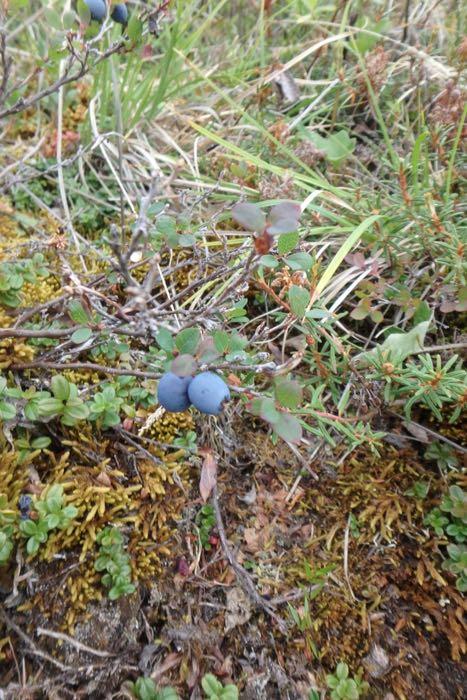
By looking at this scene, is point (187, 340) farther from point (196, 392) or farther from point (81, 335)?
point (81, 335)

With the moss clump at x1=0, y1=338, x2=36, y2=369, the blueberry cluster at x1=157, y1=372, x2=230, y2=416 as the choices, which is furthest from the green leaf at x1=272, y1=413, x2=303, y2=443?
the moss clump at x1=0, y1=338, x2=36, y2=369

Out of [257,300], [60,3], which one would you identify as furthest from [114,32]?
[257,300]

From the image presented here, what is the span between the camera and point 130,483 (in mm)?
1780

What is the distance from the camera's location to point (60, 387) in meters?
1.64

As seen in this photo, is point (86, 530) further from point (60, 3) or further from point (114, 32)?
point (60, 3)

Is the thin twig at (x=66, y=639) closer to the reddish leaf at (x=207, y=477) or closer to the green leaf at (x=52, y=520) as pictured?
the green leaf at (x=52, y=520)

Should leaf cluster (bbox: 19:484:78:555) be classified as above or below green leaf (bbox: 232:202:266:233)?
below

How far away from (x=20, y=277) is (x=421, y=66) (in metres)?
2.19

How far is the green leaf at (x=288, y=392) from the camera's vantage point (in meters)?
1.22

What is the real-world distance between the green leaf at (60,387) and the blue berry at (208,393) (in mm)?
579

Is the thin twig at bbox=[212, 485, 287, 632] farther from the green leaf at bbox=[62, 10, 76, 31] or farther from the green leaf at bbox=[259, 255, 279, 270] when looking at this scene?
the green leaf at bbox=[62, 10, 76, 31]

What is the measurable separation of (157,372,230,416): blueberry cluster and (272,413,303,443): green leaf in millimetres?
129

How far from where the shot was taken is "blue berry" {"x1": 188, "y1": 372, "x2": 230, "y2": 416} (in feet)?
3.94

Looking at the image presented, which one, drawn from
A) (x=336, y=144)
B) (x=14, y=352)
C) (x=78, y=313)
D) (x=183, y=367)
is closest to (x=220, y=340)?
(x=183, y=367)
